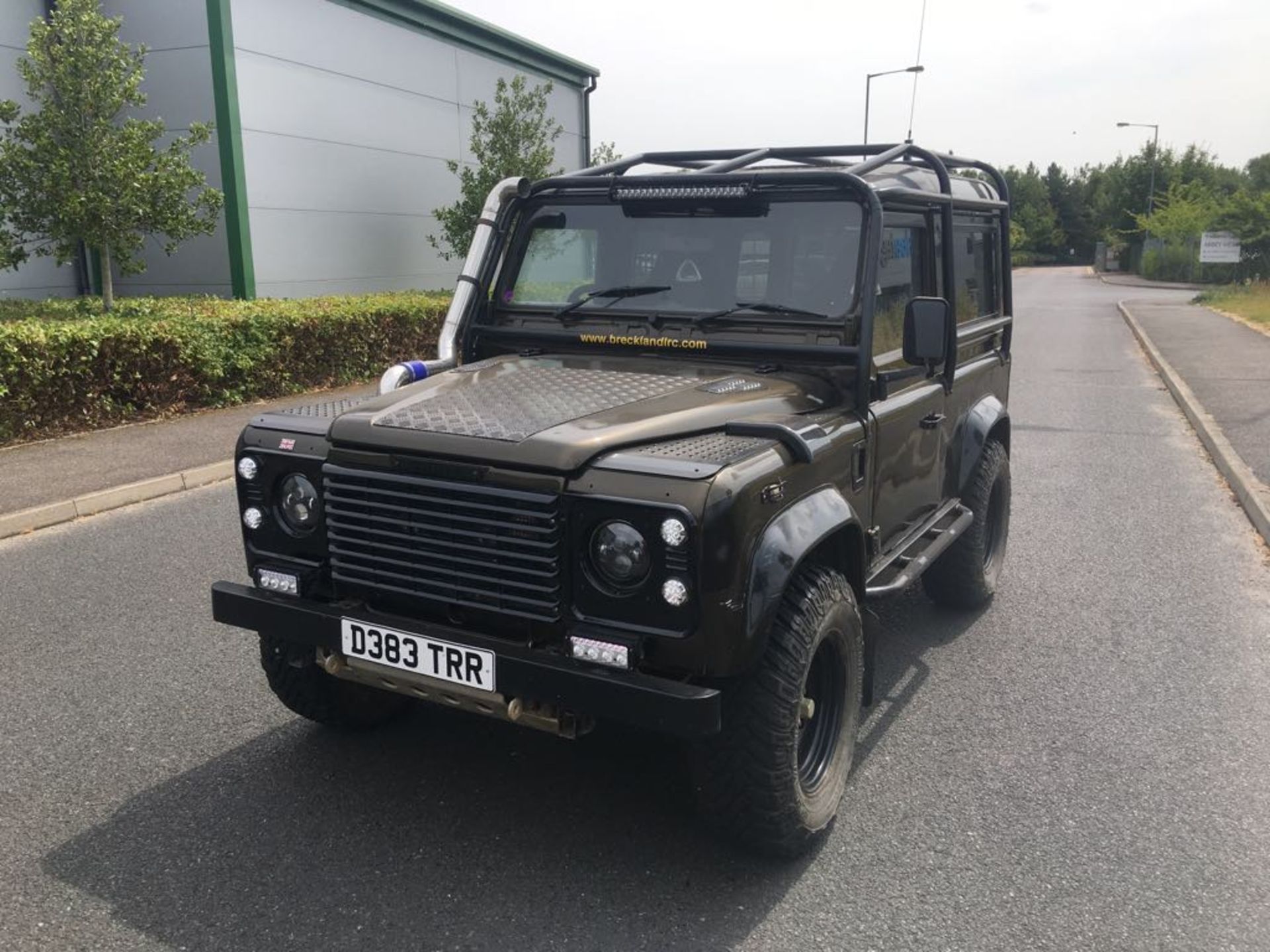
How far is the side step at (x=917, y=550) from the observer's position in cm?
385

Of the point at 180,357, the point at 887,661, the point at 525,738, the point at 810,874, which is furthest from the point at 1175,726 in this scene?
the point at 180,357

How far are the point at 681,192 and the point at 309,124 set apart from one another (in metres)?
13.3

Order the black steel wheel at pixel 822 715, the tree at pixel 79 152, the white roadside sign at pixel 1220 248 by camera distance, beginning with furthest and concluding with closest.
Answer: the white roadside sign at pixel 1220 248 < the tree at pixel 79 152 < the black steel wheel at pixel 822 715

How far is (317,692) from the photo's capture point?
3783 millimetres

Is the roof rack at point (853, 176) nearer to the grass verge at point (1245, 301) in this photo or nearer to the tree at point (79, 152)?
the tree at point (79, 152)

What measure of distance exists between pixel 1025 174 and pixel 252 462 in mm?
111523

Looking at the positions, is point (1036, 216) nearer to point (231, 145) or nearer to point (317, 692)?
point (231, 145)

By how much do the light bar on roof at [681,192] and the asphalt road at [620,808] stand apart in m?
2.07

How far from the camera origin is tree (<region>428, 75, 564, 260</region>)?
1820 cm

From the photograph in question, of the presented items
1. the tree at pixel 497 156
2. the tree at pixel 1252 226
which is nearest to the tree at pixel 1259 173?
the tree at pixel 1252 226

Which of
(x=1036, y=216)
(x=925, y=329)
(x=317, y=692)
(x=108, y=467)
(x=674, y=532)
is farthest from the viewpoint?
(x=1036, y=216)

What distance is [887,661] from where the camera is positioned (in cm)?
475

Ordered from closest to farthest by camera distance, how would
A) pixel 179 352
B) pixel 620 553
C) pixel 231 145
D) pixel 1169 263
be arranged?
pixel 620 553 → pixel 179 352 → pixel 231 145 → pixel 1169 263

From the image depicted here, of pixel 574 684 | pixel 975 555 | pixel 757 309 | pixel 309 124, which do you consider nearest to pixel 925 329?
pixel 757 309
